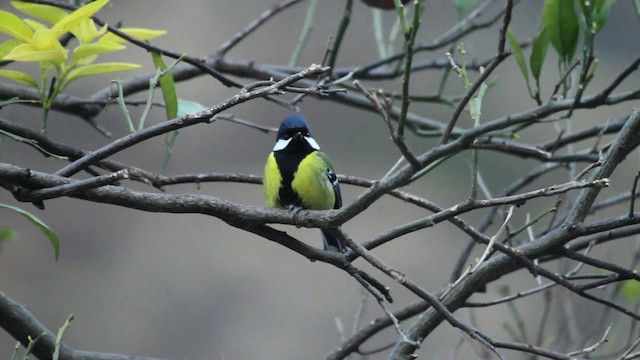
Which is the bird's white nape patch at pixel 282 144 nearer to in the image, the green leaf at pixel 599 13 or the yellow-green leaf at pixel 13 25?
the green leaf at pixel 599 13

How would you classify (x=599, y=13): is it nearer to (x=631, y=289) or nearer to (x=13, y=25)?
(x=631, y=289)

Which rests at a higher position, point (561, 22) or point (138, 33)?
point (561, 22)

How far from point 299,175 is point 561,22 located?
63cm

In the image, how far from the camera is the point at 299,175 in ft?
6.05

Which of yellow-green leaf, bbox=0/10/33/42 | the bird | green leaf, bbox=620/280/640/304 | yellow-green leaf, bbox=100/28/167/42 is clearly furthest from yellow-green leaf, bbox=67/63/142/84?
green leaf, bbox=620/280/640/304

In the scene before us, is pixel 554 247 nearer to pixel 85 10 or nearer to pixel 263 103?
pixel 85 10

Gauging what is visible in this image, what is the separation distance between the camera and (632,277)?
1.25m

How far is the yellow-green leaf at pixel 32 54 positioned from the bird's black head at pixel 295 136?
776 mm

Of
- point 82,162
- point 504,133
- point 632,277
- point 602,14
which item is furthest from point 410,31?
point 504,133

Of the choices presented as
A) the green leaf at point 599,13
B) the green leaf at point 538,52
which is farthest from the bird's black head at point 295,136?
the green leaf at point 599,13

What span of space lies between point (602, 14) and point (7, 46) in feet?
3.18

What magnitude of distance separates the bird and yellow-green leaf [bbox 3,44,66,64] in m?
0.71

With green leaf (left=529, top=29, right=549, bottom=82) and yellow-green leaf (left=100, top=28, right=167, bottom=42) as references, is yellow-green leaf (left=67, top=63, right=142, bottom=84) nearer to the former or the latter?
yellow-green leaf (left=100, top=28, right=167, bottom=42)

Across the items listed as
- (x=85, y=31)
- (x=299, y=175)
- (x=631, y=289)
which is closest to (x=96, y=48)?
(x=85, y=31)
